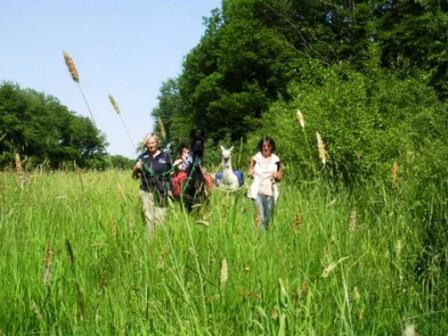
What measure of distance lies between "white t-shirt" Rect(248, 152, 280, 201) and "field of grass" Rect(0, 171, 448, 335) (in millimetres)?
3513

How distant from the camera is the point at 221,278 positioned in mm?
2090

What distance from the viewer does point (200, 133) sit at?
7.99m

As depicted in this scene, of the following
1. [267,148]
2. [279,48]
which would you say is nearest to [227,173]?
[267,148]

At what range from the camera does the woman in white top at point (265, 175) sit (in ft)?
27.7

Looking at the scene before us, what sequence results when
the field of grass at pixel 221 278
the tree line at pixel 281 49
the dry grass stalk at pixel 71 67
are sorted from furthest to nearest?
the tree line at pixel 281 49, the field of grass at pixel 221 278, the dry grass stalk at pixel 71 67

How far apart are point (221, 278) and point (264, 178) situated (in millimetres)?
6590

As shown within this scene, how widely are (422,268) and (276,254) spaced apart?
2.93 ft

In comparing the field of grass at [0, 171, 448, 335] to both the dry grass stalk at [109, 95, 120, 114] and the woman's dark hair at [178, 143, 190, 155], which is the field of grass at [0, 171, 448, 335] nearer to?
the dry grass stalk at [109, 95, 120, 114]

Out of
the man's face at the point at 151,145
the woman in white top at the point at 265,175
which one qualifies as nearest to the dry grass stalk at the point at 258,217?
the man's face at the point at 151,145

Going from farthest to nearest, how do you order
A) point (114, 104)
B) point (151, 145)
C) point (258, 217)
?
point (151, 145)
point (258, 217)
point (114, 104)

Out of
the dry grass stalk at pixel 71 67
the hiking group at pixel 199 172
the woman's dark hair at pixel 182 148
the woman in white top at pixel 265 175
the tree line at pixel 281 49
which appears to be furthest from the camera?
the tree line at pixel 281 49

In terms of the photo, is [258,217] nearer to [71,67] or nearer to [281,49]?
[71,67]

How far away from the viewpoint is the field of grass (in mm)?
2453

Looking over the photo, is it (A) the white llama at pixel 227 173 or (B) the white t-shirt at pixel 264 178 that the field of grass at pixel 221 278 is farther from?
(A) the white llama at pixel 227 173
